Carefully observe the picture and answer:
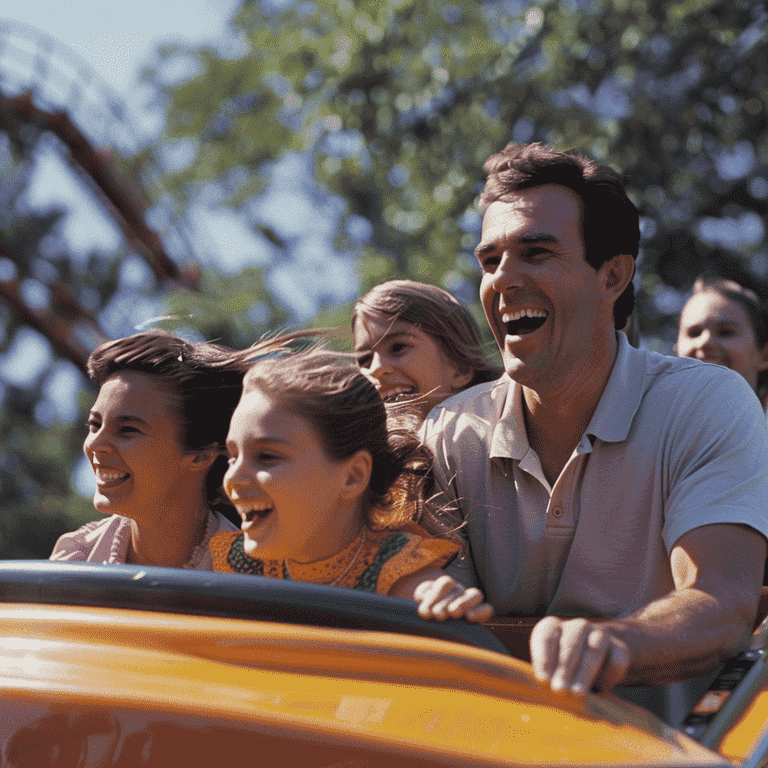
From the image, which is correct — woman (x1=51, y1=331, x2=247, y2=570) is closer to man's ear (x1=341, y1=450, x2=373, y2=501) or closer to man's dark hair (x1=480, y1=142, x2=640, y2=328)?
man's ear (x1=341, y1=450, x2=373, y2=501)

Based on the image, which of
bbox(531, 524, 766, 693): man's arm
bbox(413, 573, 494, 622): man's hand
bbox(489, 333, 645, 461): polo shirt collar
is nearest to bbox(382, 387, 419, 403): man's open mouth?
bbox(489, 333, 645, 461): polo shirt collar

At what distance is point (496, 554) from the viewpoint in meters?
2.05

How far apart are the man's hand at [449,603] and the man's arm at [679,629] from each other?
8cm

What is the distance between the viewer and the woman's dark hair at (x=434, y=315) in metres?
2.64

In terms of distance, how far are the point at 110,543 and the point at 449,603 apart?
1216 millimetres

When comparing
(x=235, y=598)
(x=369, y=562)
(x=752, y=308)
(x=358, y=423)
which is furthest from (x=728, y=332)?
(x=235, y=598)

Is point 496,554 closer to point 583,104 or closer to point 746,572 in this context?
point 746,572

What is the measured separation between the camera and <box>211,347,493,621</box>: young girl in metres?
1.74

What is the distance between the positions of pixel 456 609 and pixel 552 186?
1133mm

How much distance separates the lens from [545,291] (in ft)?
6.80

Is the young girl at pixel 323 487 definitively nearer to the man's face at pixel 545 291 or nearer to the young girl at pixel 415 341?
the man's face at pixel 545 291

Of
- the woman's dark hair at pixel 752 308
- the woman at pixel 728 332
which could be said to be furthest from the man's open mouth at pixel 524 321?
the woman's dark hair at pixel 752 308

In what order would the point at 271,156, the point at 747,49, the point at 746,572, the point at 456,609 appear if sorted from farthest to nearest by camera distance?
the point at 271,156
the point at 747,49
the point at 746,572
the point at 456,609

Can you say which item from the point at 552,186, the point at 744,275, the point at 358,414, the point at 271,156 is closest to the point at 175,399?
the point at 358,414
